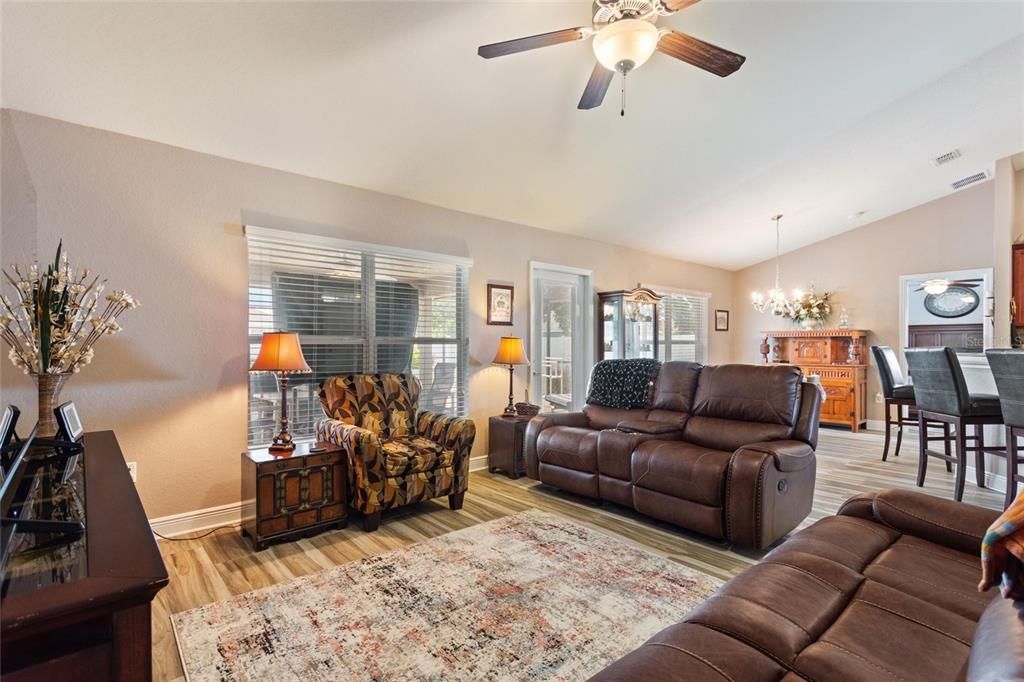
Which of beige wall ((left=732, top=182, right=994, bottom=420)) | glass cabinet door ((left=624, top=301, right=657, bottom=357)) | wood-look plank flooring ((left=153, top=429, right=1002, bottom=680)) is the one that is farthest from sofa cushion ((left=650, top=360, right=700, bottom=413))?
beige wall ((left=732, top=182, right=994, bottom=420))

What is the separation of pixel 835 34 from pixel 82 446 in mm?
4443

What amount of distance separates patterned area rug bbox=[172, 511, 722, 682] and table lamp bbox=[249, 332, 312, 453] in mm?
882

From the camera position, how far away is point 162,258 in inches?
116

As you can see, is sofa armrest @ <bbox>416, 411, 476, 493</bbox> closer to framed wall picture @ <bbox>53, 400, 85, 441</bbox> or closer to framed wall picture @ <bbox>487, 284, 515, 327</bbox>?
framed wall picture @ <bbox>487, 284, 515, 327</bbox>

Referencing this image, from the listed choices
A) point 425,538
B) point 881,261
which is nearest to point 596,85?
point 425,538

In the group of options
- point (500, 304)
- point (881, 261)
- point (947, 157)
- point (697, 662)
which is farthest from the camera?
point (881, 261)

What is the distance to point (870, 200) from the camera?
602cm

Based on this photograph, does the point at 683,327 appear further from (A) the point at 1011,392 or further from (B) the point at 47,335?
(B) the point at 47,335

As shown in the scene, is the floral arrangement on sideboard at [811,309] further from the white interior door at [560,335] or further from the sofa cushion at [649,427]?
the sofa cushion at [649,427]

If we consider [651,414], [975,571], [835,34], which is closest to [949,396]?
[651,414]

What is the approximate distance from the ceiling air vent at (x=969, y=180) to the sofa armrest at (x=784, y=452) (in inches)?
204

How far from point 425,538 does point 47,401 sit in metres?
1.94

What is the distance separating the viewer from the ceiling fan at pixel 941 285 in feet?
20.1

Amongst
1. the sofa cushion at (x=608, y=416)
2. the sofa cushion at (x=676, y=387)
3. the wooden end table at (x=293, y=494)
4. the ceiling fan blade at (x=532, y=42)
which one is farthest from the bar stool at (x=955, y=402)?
the wooden end table at (x=293, y=494)
